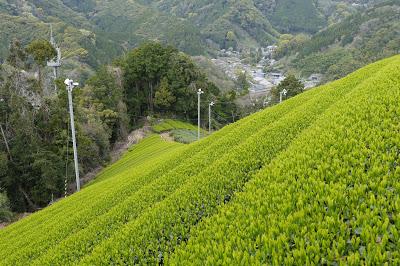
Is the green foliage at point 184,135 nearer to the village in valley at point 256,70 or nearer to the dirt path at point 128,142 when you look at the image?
the dirt path at point 128,142

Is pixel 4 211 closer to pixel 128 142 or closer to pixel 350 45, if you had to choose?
pixel 128 142

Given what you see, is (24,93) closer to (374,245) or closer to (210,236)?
(210,236)

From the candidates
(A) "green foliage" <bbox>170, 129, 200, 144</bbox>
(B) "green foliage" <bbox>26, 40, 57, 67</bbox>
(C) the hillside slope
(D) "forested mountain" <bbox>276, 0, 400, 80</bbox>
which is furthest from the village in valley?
(C) the hillside slope

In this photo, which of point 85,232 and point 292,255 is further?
point 85,232

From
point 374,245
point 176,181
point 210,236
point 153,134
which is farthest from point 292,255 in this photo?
point 153,134

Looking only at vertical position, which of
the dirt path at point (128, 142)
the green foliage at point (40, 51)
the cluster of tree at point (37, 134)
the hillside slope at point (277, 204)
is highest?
the green foliage at point (40, 51)

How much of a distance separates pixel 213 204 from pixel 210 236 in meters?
1.60

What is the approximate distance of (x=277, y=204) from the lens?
18.3ft

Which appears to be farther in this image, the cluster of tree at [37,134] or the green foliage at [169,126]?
the green foliage at [169,126]

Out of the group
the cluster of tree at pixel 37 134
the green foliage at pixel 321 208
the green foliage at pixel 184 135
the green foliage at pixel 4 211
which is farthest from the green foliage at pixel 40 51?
the green foliage at pixel 321 208

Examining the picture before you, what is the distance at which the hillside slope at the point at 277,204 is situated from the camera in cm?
463

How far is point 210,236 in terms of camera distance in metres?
5.77

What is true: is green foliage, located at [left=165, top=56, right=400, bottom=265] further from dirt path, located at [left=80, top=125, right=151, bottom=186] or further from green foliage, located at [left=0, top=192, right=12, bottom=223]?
dirt path, located at [left=80, top=125, right=151, bottom=186]

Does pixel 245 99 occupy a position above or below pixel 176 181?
below
